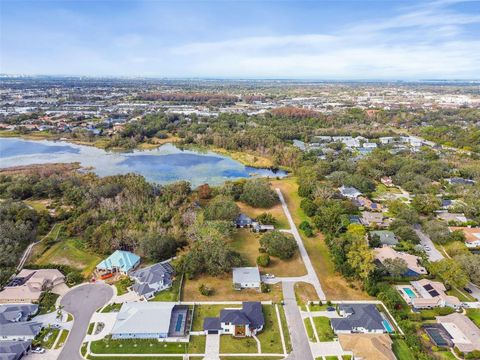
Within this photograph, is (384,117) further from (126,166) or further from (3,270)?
(3,270)

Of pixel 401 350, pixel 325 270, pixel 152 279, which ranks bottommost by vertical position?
pixel 325 270

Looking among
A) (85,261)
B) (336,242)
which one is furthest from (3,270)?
(336,242)

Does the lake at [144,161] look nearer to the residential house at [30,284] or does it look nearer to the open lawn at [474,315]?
the residential house at [30,284]

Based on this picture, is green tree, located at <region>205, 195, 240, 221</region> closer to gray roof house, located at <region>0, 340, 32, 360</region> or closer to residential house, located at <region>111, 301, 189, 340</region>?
residential house, located at <region>111, 301, 189, 340</region>

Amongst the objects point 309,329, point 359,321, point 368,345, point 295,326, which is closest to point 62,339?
point 295,326

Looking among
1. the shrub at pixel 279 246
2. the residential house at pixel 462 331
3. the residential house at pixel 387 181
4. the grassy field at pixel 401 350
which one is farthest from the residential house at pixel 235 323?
the residential house at pixel 387 181

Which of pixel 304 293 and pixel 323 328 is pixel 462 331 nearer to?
pixel 323 328
